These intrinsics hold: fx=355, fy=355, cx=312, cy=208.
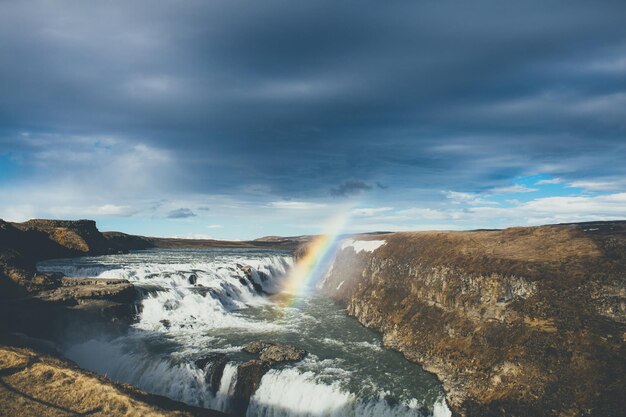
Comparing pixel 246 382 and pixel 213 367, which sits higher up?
pixel 213 367

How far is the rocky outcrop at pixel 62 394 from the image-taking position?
15.1 metres

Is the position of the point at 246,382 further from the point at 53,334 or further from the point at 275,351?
the point at 53,334

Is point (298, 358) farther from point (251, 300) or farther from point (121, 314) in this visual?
point (251, 300)

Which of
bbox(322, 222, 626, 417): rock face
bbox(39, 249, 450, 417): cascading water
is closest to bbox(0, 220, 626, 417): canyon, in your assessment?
bbox(322, 222, 626, 417): rock face

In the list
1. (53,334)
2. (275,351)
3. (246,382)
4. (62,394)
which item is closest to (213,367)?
(246,382)

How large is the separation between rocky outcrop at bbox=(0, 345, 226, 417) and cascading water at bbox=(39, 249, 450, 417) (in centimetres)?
673

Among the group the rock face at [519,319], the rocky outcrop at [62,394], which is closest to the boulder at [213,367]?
the rocky outcrop at [62,394]

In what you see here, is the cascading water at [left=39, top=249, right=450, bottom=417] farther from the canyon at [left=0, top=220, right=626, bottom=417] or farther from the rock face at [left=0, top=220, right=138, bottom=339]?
the rock face at [left=0, top=220, right=138, bottom=339]

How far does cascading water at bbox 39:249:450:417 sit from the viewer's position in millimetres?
23156

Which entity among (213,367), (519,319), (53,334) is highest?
(519,319)

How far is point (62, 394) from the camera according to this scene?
643 inches

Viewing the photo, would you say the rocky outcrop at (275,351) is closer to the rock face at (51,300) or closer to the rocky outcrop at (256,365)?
the rocky outcrop at (256,365)

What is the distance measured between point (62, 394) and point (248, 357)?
1426cm

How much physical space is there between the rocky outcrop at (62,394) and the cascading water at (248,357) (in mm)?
6732
